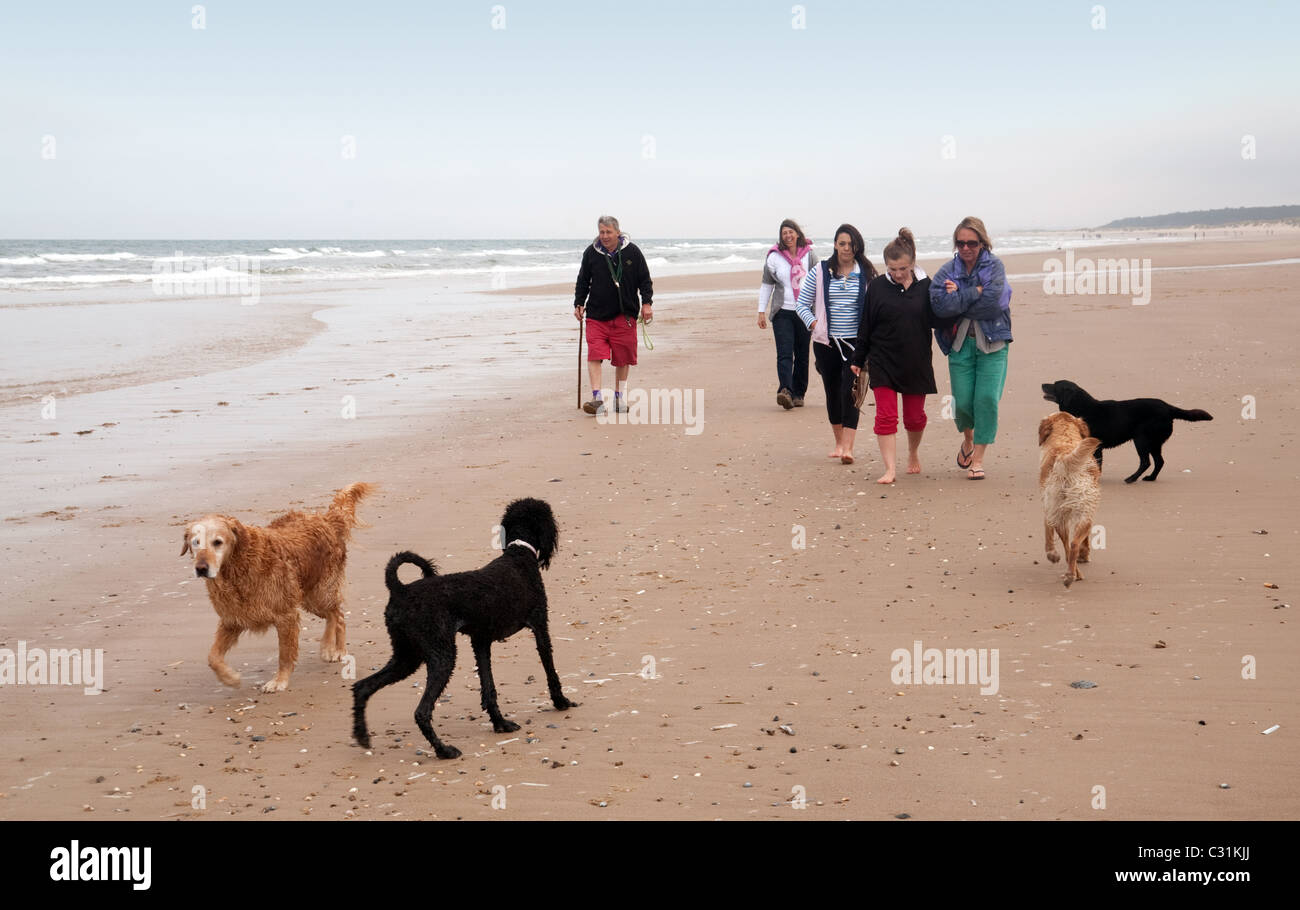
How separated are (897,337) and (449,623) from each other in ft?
18.7

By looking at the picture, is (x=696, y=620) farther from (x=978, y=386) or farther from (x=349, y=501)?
(x=978, y=386)

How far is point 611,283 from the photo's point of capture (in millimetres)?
13062

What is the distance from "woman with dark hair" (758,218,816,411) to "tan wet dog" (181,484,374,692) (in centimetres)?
787

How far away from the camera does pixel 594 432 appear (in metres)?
11.9

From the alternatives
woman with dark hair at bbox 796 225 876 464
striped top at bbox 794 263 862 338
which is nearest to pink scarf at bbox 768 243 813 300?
woman with dark hair at bbox 796 225 876 464

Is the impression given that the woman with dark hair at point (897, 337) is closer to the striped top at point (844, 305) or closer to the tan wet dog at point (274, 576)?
the striped top at point (844, 305)

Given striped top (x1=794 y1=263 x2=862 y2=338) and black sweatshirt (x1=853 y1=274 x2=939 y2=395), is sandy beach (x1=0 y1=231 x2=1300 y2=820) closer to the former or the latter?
black sweatshirt (x1=853 y1=274 x2=939 y2=395)

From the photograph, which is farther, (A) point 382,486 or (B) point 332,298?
(B) point 332,298

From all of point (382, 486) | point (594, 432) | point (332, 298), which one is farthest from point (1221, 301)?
point (332, 298)

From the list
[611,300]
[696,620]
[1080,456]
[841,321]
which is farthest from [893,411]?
[611,300]

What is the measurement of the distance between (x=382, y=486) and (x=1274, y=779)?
721 cm

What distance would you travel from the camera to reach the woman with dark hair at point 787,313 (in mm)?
12898

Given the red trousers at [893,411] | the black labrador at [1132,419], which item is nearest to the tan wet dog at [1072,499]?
the black labrador at [1132,419]

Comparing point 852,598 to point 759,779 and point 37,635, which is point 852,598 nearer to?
point 759,779
